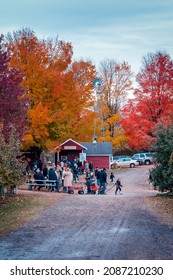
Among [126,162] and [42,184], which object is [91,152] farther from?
[42,184]

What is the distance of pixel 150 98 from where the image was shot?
152 feet

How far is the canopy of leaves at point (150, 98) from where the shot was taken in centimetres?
4584

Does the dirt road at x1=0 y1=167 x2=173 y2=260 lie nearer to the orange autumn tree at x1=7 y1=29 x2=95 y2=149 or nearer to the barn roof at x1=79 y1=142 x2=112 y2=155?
the orange autumn tree at x1=7 y1=29 x2=95 y2=149

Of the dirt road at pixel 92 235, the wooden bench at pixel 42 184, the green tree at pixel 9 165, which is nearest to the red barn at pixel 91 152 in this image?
the wooden bench at pixel 42 184

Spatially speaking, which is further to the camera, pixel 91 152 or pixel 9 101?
pixel 91 152

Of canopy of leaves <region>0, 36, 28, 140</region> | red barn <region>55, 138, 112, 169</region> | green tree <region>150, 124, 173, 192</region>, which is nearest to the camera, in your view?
canopy of leaves <region>0, 36, 28, 140</region>

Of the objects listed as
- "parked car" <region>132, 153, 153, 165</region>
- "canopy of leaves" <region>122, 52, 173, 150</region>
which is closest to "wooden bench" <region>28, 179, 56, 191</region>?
"canopy of leaves" <region>122, 52, 173, 150</region>

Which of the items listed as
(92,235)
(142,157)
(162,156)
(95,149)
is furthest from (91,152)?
(92,235)

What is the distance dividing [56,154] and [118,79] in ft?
53.8

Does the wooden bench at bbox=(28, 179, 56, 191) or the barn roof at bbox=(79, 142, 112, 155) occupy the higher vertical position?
the barn roof at bbox=(79, 142, 112, 155)

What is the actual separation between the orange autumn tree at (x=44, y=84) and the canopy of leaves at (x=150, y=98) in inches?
280

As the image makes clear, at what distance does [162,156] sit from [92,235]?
11.4 meters

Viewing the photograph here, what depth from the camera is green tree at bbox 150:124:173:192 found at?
23.2 m

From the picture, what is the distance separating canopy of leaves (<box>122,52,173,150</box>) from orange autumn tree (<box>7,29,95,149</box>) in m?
7.11
